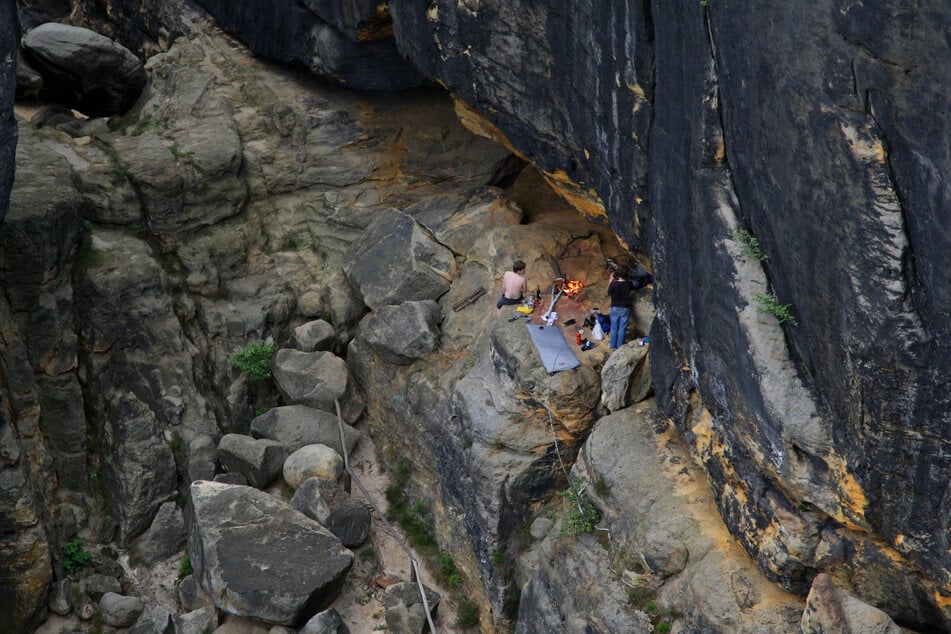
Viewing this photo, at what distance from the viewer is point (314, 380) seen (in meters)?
18.4

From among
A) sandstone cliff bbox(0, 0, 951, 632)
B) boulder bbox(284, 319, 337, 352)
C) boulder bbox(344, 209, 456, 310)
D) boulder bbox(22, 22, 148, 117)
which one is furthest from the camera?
boulder bbox(22, 22, 148, 117)

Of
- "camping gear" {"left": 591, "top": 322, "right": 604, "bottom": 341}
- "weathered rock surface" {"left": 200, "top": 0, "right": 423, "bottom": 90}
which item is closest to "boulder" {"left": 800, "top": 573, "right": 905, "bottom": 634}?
"camping gear" {"left": 591, "top": 322, "right": 604, "bottom": 341}

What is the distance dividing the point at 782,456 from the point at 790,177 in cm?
301

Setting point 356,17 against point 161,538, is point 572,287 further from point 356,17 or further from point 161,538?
point 161,538

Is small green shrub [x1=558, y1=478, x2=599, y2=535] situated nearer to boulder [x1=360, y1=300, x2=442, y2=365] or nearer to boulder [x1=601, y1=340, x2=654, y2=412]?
boulder [x1=601, y1=340, x2=654, y2=412]

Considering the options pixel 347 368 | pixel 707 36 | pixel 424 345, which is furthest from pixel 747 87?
pixel 347 368

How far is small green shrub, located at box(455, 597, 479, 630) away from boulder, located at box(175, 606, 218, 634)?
3.55 meters

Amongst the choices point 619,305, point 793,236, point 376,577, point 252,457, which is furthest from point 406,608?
point 793,236

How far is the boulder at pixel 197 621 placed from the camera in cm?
1569

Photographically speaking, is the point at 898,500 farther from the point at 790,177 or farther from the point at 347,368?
the point at 347,368

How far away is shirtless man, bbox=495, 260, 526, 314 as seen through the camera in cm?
1684

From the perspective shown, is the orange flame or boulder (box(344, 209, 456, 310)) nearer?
the orange flame

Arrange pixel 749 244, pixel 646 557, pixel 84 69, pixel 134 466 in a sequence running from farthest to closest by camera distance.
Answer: pixel 84 69, pixel 134 466, pixel 646 557, pixel 749 244

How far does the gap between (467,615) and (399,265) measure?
5.85 meters
